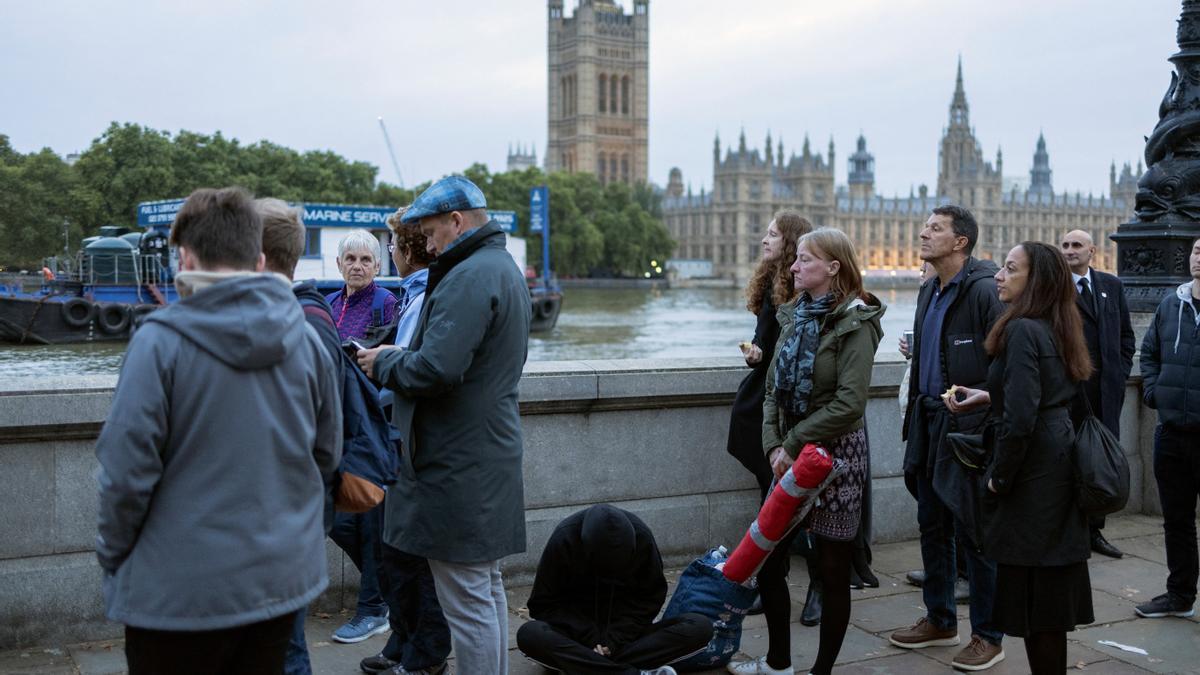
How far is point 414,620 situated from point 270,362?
1.96 m

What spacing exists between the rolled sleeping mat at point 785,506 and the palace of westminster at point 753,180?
126280 mm

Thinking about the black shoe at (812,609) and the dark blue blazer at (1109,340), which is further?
the dark blue blazer at (1109,340)

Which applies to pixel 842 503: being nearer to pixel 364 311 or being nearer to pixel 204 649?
pixel 364 311

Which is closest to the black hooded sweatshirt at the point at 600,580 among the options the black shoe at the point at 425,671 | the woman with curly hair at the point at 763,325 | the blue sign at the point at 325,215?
the black shoe at the point at 425,671

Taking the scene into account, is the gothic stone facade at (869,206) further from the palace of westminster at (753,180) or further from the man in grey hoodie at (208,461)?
the man in grey hoodie at (208,461)

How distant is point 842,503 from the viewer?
14.1 feet

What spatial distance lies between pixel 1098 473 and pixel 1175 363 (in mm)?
1898

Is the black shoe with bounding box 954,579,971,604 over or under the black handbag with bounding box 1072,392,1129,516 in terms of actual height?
under

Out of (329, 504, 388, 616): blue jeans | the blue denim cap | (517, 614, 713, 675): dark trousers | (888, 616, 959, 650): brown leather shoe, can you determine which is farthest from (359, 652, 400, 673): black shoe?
(888, 616, 959, 650): brown leather shoe

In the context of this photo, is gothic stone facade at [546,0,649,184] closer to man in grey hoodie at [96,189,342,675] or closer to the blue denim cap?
the blue denim cap

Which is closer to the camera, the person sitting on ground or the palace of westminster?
the person sitting on ground

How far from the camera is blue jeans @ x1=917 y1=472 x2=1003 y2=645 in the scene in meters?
4.76

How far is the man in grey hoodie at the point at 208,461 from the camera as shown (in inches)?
94.2

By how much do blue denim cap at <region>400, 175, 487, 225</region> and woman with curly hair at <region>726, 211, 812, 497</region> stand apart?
5.62 feet
